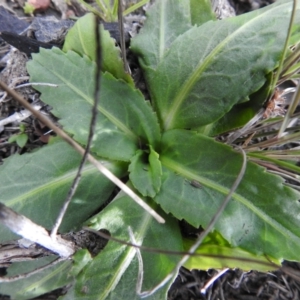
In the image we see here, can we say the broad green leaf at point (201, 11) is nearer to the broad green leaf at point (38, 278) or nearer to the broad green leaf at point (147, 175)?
the broad green leaf at point (147, 175)


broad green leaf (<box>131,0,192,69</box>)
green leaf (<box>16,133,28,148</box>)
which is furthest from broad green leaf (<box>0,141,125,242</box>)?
broad green leaf (<box>131,0,192,69</box>)

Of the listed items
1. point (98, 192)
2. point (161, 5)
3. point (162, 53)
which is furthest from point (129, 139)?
point (161, 5)

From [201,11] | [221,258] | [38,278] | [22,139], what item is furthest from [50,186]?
[201,11]

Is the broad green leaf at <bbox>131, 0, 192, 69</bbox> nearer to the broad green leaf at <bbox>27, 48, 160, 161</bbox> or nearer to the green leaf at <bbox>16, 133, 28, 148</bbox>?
the broad green leaf at <bbox>27, 48, 160, 161</bbox>

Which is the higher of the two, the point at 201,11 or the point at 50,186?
the point at 201,11

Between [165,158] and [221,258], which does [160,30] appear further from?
[221,258]

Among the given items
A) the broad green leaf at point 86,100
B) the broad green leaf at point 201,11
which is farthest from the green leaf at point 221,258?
the broad green leaf at point 201,11
